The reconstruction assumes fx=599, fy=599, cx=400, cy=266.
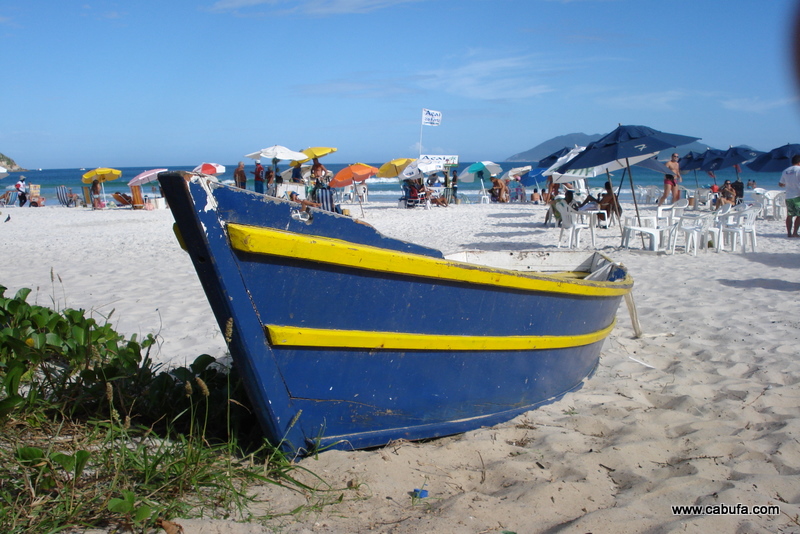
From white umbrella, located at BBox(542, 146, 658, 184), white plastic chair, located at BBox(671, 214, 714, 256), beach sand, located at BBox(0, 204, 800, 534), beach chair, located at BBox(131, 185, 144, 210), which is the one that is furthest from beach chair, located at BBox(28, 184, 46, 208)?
white plastic chair, located at BBox(671, 214, 714, 256)

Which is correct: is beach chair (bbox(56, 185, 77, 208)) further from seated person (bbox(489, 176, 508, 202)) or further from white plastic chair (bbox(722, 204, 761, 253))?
white plastic chair (bbox(722, 204, 761, 253))

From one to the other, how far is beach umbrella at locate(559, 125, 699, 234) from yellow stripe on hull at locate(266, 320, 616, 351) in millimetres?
6728

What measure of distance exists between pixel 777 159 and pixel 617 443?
15962 millimetres

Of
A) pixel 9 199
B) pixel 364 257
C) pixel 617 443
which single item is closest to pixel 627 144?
pixel 617 443

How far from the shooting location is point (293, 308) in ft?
8.31

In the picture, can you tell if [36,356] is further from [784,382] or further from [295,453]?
[784,382]

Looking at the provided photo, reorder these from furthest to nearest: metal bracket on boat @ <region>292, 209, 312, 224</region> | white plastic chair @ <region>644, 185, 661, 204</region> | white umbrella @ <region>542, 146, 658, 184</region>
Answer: white plastic chair @ <region>644, 185, 661, 204</region> < white umbrella @ <region>542, 146, 658, 184</region> < metal bracket on boat @ <region>292, 209, 312, 224</region>

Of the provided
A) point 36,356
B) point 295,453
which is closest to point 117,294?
point 36,356

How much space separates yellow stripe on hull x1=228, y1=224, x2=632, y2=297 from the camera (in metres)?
2.36

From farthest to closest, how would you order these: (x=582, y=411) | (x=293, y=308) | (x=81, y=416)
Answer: (x=582, y=411)
(x=81, y=416)
(x=293, y=308)

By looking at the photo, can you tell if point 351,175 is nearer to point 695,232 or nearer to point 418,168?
point 418,168

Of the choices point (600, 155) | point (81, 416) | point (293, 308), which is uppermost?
point (600, 155)

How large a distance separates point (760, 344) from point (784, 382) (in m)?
0.93

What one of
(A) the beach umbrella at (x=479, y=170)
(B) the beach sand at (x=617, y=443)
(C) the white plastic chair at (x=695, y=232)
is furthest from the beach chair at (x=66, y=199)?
(C) the white plastic chair at (x=695, y=232)
